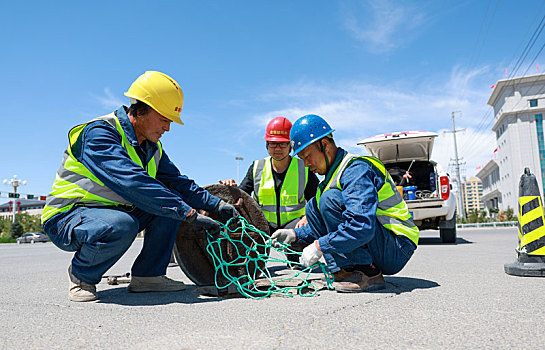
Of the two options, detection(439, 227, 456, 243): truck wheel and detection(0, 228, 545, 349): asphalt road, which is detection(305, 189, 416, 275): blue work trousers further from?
detection(439, 227, 456, 243): truck wheel

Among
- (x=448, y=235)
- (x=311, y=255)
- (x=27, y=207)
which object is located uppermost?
(x=27, y=207)

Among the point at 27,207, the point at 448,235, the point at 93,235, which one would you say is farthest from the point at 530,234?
the point at 27,207

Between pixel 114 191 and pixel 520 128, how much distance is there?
65191 millimetres

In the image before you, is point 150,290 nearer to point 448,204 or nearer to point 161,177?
point 161,177

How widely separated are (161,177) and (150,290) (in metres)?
0.93

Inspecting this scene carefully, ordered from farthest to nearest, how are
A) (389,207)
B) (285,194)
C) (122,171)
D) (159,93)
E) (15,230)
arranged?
(15,230) → (285,194) → (389,207) → (159,93) → (122,171)

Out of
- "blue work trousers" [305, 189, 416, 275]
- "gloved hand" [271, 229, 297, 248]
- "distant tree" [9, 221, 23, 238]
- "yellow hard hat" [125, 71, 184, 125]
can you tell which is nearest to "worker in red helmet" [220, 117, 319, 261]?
"gloved hand" [271, 229, 297, 248]

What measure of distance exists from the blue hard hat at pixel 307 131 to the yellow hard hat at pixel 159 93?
3.07ft

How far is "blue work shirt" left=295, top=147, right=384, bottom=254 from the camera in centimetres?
279

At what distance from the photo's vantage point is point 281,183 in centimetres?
475

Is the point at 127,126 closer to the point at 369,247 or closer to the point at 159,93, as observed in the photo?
the point at 159,93

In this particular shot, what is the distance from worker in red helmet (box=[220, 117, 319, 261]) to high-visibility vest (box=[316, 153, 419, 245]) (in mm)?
1522

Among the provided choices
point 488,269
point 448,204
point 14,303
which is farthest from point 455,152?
point 14,303

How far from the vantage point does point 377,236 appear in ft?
10.00
